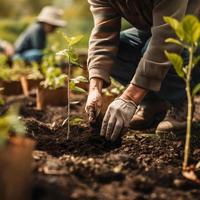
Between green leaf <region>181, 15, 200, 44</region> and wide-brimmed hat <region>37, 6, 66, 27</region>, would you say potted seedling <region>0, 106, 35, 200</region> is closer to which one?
green leaf <region>181, 15, 200, 44</region>

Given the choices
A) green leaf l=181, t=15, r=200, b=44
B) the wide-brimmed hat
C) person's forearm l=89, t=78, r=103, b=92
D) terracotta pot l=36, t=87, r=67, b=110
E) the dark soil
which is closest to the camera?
the dark soil

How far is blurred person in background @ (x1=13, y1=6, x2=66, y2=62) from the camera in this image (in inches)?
321

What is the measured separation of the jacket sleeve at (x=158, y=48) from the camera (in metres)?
2.81

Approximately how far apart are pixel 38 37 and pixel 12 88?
97.4 inches

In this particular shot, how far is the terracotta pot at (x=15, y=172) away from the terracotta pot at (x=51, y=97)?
10.9ft

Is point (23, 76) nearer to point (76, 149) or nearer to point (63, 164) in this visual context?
point (76, 149)

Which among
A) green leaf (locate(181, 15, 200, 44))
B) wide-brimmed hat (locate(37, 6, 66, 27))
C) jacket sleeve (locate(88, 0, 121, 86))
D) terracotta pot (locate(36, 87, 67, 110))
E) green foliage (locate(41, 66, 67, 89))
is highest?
green leaf (locate(181, 15, 200, 44))

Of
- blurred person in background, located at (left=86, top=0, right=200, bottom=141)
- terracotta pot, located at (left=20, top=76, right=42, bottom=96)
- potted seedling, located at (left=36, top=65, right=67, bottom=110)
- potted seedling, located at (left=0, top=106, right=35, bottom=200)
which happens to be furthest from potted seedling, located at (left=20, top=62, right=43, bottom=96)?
potted seedling, located at (left=0, top=106, right=35, bottom=200)

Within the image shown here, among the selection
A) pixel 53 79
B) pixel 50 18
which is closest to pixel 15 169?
pixel 53 79

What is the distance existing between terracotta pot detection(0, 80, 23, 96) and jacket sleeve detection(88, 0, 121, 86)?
2732 millimetres

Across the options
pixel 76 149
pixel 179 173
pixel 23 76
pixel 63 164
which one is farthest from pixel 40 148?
pixel 23 76

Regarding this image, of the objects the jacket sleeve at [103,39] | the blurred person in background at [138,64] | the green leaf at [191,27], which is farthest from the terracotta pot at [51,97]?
the green leaf at [191,27]

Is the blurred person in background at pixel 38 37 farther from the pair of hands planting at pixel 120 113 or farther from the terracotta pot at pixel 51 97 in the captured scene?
the pair of hands planting at pixel 120 113

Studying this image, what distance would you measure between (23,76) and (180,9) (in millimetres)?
3539
